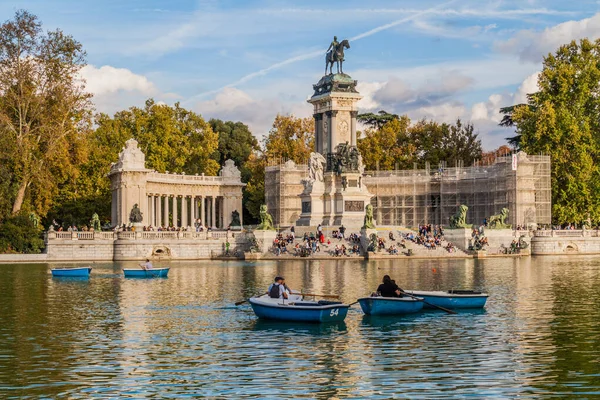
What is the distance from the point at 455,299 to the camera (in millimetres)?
29703

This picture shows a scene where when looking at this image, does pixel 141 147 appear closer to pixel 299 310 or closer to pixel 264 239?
pixel 264 239

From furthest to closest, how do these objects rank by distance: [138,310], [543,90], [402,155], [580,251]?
1. [402,155]
2. [543,90]
3. [580,251]
4. [138,310]

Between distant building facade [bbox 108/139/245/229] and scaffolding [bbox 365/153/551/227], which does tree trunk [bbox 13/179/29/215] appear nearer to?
distant building facade [bbox 108/139/245/229]

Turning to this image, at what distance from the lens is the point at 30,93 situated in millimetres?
71438

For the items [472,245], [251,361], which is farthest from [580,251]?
[251,361]

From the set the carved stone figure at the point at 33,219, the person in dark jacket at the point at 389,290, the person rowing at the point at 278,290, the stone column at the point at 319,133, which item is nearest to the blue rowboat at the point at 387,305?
the person in dark jacket at the point at 389,290

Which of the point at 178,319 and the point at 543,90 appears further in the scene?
the point at 543,90

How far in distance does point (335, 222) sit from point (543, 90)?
2508 cm

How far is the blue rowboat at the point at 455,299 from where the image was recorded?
29625 millimetres

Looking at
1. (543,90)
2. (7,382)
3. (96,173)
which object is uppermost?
(543,90)

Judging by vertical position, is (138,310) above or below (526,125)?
below

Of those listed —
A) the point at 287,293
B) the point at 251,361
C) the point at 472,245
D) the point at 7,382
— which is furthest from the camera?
the point at 472,245

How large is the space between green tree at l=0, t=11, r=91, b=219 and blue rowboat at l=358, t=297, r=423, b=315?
47836mm

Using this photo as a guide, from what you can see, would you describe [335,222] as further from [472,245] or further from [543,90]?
[543,90]
